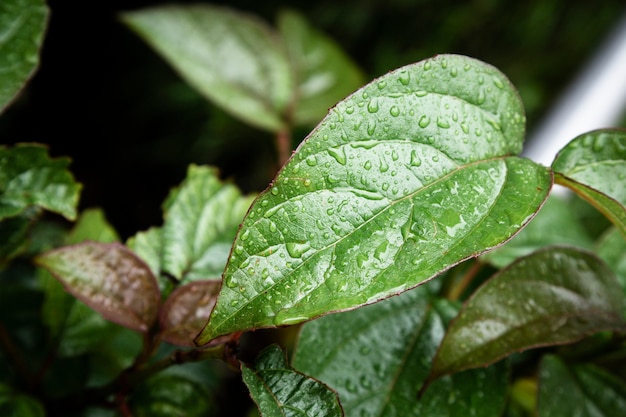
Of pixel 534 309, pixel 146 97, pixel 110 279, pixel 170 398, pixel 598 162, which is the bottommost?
pixel 146 97

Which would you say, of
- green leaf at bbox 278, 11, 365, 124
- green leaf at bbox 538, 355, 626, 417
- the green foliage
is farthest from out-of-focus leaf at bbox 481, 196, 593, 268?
green leaf at bbox 278, 11, 365, 124

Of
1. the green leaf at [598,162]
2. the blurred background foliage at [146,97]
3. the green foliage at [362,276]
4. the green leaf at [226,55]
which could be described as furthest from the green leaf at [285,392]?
the blurred background foliage at [146,97]

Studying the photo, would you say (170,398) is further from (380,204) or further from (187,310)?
(380,204)

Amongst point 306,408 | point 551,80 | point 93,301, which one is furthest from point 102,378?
point 551,80

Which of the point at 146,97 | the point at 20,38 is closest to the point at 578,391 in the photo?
the point at 20,38

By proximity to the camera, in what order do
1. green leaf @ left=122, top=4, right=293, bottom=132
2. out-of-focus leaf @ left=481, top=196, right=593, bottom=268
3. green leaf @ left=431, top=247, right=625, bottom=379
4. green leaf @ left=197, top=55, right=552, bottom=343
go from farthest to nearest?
green leaf @ left=122, top=4, right=293, bottom=132 < out-of-focus leaf @ left=481, top=196, right=593, bottom=268 < green leaf @ left=431, top=247, right=625, bottom=379 < green leaf @ left=197, top=55, right=552, bottom=343

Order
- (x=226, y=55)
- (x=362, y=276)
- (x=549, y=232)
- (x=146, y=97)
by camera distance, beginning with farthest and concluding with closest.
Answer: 1. (x=146, y=97)
2. (x=226, y=55)
3. (x=549, y=232)
4. (x=362, y=276)

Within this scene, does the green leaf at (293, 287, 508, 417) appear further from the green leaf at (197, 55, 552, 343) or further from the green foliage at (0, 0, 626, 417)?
the green leaf at (197, 55, 552, 343)
